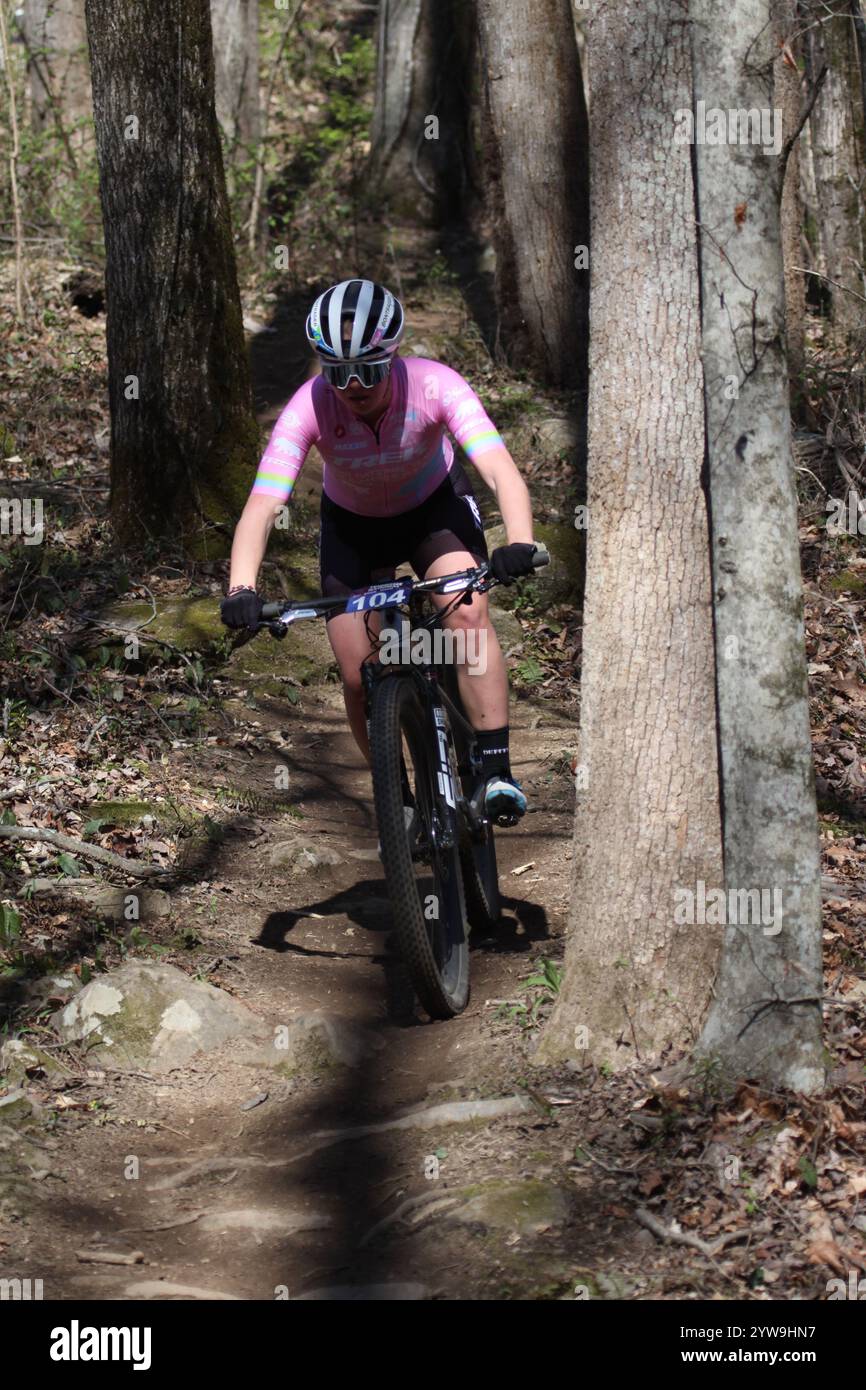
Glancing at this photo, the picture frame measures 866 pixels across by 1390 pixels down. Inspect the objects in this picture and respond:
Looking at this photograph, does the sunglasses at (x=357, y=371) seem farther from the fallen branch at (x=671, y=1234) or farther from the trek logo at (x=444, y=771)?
the fallen branch at (x=671, y=1234)

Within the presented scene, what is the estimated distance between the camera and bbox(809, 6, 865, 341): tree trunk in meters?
13.0

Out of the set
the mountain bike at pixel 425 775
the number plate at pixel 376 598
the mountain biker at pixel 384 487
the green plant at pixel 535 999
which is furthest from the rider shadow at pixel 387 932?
the number plate at pixel 376 598

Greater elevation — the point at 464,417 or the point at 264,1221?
the point at 464,417

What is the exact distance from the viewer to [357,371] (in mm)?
4875

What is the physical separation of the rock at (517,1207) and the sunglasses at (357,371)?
2718 millimetres

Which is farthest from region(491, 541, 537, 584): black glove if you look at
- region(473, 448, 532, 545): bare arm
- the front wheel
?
the front wheel

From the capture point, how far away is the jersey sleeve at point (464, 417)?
16.8 feet

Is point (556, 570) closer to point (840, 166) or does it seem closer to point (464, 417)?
point (464, 417)

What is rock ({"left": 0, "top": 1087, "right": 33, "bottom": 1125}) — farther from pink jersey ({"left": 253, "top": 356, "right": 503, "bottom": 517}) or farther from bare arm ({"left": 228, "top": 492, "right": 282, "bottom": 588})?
pink jersey ({"left": 253, "top": 356, "right": 503, "bottom": 517})

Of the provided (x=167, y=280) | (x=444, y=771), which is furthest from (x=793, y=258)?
(x=444, y=771)

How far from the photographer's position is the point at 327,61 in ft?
71.6

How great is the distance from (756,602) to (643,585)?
1.46 ft

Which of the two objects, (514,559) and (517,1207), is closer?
(517,1207)
